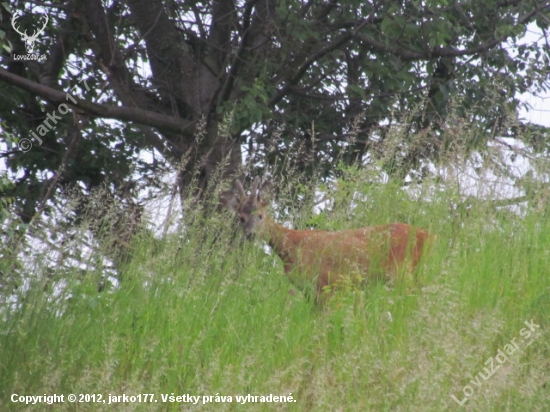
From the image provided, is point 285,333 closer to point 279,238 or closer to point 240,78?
Answer: point 279,238

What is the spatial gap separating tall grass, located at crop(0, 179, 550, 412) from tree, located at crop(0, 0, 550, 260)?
274 cm

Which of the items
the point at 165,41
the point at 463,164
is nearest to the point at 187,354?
the point at 463,164

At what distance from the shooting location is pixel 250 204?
8.39 metres

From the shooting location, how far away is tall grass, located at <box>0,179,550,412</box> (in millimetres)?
4508

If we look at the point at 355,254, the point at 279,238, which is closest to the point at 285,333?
the point at 355,254

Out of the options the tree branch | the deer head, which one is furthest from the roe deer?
the tree branch

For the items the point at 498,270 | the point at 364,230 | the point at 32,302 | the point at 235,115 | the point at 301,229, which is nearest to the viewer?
the point at 32,302

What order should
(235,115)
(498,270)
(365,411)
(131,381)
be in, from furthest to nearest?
(235,115)
(498,270)
(131,381)
(365,411)

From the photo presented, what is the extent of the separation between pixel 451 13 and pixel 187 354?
17.0 feet

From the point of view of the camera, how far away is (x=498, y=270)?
5.73 m

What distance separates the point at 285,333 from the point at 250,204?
3.26 meters

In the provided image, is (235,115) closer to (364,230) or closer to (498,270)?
(364,230)

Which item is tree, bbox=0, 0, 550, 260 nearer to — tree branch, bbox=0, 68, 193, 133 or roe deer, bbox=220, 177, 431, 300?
tree branch, bbox=0, 68, 193, 133

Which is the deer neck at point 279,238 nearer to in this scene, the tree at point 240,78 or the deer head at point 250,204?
the deer head at point 250,204
